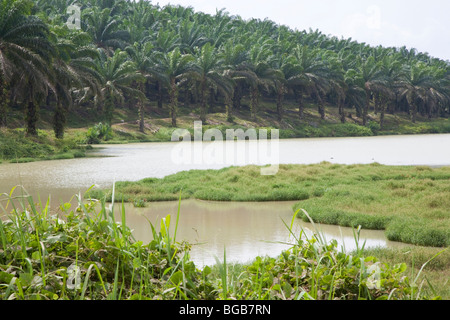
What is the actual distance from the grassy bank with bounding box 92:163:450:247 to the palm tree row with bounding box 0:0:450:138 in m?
11.8

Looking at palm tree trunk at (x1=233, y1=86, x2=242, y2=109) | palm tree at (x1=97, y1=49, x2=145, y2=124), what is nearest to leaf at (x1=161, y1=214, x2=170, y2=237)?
palm tree at (x1=97, y1=49, x2=145, y2=124)

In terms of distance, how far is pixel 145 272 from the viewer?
3.19 m

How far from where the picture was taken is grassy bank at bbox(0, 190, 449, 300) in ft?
9.11

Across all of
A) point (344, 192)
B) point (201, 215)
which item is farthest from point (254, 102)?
point (201, 215)

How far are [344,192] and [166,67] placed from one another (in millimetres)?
32245

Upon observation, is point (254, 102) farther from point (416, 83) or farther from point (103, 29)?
point (416, 83)

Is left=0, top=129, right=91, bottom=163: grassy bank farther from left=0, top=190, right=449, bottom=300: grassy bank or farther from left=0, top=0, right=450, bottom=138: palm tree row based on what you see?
left=0, top=190, right=449, bottom=300: grassy bank

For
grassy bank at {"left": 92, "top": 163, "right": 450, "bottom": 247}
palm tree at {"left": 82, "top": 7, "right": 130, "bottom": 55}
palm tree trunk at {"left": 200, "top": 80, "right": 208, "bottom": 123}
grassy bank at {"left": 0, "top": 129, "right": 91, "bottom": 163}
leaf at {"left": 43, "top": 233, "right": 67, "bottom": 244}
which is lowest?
grassy bank at {"left": 92, "top": 163, "right": 450, "bottom": 247}

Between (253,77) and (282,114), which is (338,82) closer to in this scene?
(282,114)

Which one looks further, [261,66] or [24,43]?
[261,66]

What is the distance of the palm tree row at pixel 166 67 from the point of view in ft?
77.1
